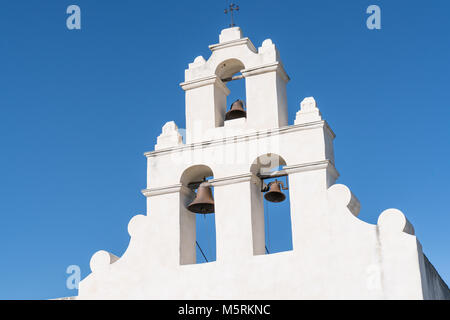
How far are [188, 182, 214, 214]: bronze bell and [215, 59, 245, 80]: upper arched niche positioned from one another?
2026mm

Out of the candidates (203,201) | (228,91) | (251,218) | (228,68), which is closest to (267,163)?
(251,218)

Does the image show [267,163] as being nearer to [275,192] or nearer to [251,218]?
[275,192]

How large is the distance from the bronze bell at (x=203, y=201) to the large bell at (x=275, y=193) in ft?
2.93

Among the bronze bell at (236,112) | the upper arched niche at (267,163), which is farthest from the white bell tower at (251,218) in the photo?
the bronze bell at (236,112)

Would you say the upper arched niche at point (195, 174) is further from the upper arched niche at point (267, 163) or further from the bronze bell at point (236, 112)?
the bronze bell at point (236, 112)

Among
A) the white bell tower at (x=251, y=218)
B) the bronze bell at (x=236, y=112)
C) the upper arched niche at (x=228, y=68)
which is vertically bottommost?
the white bell tower at (x=251, y=218)

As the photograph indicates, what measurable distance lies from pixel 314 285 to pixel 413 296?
136cm

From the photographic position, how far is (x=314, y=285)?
34.5 ft

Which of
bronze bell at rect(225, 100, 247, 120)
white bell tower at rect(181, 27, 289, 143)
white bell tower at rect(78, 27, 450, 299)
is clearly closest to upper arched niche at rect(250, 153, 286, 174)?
white bell tower at rect(78, 27, 450, 299)

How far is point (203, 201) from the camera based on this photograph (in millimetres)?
11891

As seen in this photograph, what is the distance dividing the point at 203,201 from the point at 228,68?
2502 millimetres

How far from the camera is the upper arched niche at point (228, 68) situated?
1276 centimetres
